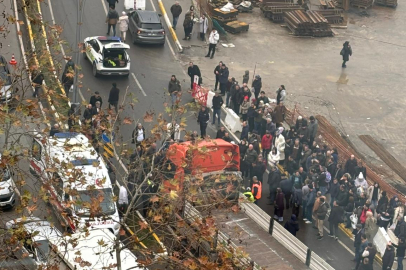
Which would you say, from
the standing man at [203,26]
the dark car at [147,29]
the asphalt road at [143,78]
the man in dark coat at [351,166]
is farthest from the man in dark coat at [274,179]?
the standing man at [203,26]

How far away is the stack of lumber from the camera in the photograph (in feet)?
143

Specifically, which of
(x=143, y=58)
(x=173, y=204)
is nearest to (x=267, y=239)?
(x=173, y=204)

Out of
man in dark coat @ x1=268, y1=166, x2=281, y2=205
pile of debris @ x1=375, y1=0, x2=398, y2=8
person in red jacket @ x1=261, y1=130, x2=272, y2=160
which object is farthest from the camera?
pile of debris @ x1=375, y1=0, x2=398, y2=8

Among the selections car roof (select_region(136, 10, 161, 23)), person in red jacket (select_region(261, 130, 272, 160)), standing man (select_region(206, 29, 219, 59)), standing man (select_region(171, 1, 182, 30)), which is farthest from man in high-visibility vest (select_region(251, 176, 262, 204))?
standing man (select_region(171, 1, 182, 30))

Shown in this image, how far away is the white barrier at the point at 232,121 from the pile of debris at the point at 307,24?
1174 cm

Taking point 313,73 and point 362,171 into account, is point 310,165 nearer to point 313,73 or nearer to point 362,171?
point 362,171

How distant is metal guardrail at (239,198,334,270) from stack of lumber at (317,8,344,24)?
23.8 metres

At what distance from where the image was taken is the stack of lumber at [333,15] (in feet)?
143

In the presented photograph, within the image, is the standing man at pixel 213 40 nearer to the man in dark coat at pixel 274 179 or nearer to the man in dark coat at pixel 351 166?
the man in dark coat at pixel 351 166

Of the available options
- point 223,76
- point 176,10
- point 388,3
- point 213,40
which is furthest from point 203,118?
point 388,3

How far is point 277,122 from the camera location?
3006 cm

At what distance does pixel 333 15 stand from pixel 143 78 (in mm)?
13965

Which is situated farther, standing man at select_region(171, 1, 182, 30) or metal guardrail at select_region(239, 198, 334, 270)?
standing man at select_region(171, 1, 182, 30)

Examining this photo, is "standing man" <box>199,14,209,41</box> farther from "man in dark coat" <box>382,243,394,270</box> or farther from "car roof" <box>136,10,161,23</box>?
"man in dark coat" <box>382,243,394,270</box>
